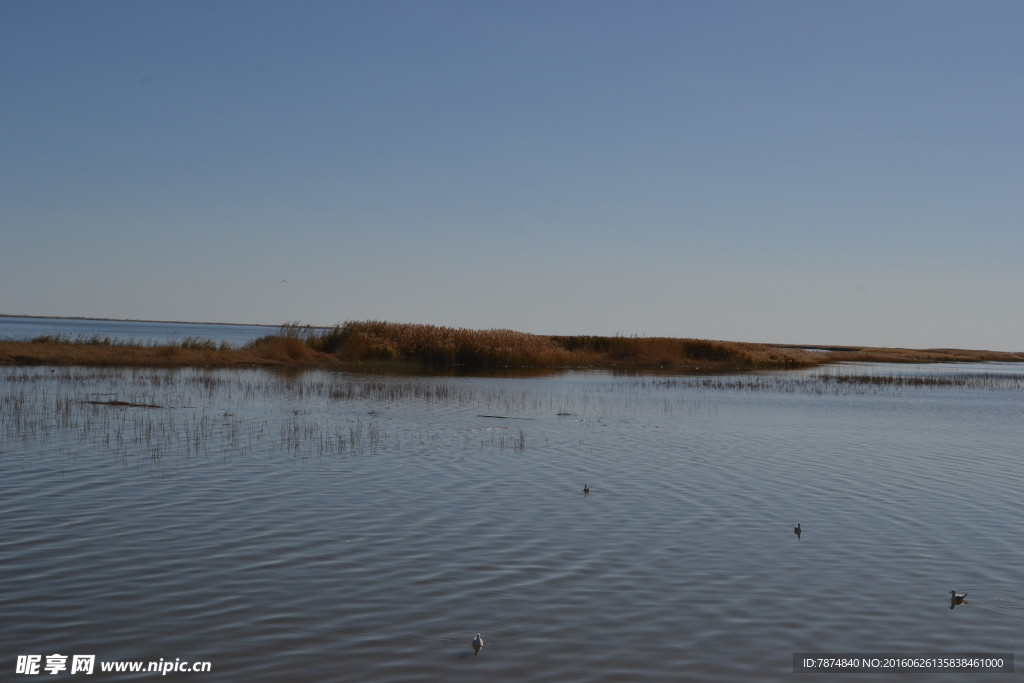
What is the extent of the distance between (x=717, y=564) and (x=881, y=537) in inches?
103

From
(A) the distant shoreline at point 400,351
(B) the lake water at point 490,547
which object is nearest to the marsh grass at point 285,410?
(B) the lake water at point 490,547

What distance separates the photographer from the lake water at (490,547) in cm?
612

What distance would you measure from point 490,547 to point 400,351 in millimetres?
39147

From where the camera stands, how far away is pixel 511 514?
10.4 meters

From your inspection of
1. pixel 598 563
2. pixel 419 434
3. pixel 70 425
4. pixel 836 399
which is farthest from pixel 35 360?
pixel 598 563

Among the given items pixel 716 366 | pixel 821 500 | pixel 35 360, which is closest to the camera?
pixel 821 500

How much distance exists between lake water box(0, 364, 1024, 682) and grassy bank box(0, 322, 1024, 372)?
70.9ft

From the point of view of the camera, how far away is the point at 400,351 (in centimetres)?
4747

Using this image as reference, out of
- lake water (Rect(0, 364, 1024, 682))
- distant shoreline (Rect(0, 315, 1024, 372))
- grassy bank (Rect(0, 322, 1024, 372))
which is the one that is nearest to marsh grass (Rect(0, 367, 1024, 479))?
lake water (Rect(0, 364, 1024, 682))

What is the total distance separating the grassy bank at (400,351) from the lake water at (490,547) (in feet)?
70.9

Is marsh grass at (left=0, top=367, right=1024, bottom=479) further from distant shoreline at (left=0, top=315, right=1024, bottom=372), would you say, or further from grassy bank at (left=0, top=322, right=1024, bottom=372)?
distant shoreline at (left=0, top=315, right=1024, bottom=372)

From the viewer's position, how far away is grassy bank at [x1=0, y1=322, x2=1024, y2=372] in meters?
39.8

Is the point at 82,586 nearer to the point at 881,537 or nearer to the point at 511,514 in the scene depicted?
the point at 511,514

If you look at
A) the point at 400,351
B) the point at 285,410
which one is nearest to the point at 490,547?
the point at 285,410
